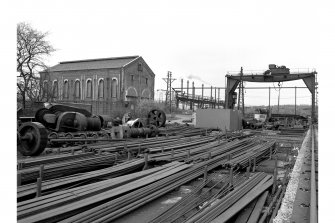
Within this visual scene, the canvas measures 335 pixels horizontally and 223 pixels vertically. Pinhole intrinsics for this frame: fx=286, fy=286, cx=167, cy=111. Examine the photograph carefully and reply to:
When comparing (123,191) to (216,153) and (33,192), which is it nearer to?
(33,192)

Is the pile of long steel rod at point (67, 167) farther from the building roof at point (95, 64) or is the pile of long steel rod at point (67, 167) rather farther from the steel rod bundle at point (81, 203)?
the building roof at point (95, 64)

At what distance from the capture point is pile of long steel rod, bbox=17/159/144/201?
475 cm

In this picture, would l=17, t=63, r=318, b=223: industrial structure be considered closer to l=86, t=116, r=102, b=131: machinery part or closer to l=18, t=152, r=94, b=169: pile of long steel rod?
l=18, t=152, r=94, b=169: pile of long steel rod

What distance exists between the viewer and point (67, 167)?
21.4 feet

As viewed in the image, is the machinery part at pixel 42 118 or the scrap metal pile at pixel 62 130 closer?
the scrap metal pile at pixel 62 130

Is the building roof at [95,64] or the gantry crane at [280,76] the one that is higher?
the building roof at [95,64]

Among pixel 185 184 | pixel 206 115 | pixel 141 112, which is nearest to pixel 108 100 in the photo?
pixel 141 112

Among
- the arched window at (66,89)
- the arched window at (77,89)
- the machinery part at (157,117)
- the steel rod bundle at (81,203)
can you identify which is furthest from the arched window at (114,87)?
the steel rod bundle at (81,203)

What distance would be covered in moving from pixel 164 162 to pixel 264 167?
2.86 meters

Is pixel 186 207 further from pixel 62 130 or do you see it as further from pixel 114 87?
pixel 114 87

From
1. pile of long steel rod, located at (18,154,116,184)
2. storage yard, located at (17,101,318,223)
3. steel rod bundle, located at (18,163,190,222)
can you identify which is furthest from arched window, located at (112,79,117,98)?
steel rod bundle, located at (18,163,190,222)

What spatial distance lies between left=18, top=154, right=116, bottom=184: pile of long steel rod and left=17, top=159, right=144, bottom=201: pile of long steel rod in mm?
437

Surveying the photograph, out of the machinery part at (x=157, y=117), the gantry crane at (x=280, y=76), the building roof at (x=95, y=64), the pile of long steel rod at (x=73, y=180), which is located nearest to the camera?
the pile of long steel rod at (x=73, y=180)

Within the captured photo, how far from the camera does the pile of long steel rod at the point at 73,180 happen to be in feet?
15.6
